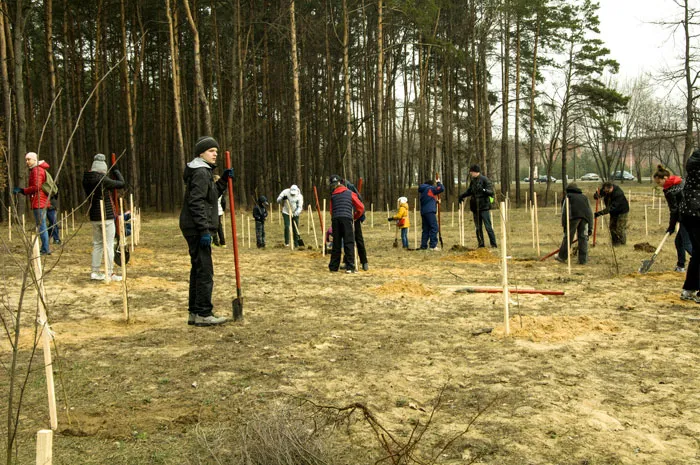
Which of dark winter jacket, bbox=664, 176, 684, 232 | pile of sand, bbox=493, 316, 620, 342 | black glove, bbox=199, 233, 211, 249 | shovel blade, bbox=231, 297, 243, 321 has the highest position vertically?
dark winter jacket, bbox=664, 176, 684, 232

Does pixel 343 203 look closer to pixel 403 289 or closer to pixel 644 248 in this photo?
pixel 403 289

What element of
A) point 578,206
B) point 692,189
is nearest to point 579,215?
point 578,206

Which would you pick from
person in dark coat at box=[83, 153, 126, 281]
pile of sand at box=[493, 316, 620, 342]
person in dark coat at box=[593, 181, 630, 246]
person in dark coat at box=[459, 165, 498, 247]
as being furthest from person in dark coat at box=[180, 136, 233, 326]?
person in dark coat at box=[593, 181, 630, 246]

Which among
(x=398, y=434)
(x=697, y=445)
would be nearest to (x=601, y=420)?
(x=697, y=445)

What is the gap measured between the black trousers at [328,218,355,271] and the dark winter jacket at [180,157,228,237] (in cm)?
449

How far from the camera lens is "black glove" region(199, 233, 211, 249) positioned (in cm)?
629

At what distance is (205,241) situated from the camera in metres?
6.29

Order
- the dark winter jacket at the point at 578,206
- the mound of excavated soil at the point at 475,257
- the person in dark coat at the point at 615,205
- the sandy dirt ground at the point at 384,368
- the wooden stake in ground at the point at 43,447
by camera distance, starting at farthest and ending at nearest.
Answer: the person in dark coat at the point at 615,205, the mound of excavated soil at the point at 475,257, the dark winter jacket at the point at 578,206, the sandy dirt ground at the point at 384,368, the wooden stake in ground at the point at 43,447

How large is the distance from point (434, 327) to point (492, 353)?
3.88ft

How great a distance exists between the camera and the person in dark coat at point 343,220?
35.6ft

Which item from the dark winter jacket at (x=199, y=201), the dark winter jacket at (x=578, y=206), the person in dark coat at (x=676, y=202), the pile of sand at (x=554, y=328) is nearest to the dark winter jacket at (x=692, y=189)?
the pile of sand at (x=554, y=328)

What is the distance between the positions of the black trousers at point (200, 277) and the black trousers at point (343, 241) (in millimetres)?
4544

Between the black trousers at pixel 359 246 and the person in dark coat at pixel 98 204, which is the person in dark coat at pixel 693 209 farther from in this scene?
the person in dark coat at pixel 98 204

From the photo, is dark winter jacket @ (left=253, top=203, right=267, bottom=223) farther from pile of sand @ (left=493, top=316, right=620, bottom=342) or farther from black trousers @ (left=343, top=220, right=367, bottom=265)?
pile of sand @ (left=493, top=316, right=620, bottom=342)
